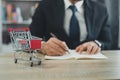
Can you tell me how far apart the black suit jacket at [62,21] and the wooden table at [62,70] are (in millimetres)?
552

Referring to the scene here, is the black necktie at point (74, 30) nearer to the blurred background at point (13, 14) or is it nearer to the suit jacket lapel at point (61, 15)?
the suit jacket lapel at point (61, 15)

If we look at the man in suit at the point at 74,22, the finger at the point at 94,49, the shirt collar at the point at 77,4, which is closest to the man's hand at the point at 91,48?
the finger at the point at 94,49

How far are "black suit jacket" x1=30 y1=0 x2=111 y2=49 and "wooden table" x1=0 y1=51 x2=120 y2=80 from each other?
1.81ft

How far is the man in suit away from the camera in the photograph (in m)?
1.83

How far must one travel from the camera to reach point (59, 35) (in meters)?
1.86

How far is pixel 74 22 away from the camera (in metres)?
1.82

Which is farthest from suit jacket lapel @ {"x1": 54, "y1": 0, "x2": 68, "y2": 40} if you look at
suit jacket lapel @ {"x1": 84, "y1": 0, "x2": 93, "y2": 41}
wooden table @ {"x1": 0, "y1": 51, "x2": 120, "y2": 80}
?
wooden table @ {"x1": 0, "y1": 51, "x2": 120, "y2": 80}

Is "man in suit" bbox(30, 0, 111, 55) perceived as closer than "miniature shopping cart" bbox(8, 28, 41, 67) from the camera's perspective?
No

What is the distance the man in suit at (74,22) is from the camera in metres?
1.83

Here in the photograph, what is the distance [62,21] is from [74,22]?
87 mm

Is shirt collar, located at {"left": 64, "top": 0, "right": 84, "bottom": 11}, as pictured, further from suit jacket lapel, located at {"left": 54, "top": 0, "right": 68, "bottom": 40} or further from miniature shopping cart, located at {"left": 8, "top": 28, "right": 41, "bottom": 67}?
miniature shopping cart, located at {"left": 8, "top": 28, "right": 41, "bottom": 67}

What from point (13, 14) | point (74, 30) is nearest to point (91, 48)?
point (74, 30)

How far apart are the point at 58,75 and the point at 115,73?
228 mm

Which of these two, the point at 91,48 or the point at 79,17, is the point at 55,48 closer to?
the point at 91,48
